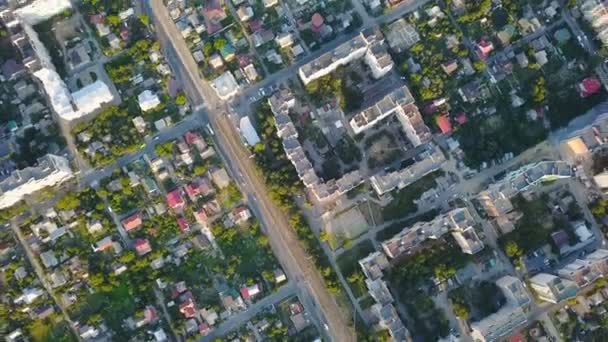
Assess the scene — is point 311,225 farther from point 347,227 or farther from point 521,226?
point 521,226

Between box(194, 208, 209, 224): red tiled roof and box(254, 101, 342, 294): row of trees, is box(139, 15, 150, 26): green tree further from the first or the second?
box(194, 208, 209, 224): red tiled roof

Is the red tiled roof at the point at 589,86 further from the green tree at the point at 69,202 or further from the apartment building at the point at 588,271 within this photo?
the green tree at the point at 69,202

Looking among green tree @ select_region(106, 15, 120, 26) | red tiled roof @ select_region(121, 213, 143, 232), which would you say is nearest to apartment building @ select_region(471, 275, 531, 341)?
red tiled roof @ select_region(121, 213, 143, 232)

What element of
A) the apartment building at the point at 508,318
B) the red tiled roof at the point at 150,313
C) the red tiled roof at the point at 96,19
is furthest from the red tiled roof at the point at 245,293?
the red tiled roof at the point at 96,19

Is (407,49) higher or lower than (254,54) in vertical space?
lower

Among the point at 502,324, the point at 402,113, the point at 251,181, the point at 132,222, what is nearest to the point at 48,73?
the point at 132,222

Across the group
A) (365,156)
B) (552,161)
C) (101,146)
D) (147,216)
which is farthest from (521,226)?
(101,146)
